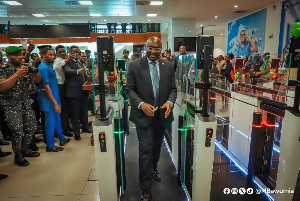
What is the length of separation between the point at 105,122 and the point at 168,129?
2118 millimetres

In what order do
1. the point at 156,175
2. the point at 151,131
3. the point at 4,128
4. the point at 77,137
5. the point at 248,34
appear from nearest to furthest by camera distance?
1. the point at 151,131
2. the point at 156,175
3. the point at 77,137
4. the point at 4,128
5. the point at 248,34

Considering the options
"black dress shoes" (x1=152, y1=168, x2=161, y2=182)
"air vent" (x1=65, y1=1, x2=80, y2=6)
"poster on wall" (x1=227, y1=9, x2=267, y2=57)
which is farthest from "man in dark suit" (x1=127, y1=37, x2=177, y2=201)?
"poster on wall" (x1=227, y1=9, x2=267, y2=57)

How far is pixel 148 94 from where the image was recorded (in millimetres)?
2104

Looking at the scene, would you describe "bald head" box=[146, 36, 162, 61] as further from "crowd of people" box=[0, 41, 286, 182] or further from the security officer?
the security officer

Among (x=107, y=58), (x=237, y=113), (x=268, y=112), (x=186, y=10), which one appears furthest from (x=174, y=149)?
(x=186, y=10)

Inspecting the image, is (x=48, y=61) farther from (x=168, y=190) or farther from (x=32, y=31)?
(x=32, y=31)

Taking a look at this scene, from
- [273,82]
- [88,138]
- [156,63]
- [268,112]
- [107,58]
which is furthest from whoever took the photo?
[88,138]

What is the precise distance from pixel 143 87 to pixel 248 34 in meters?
9.62

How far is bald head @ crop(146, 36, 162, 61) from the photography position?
6.68ft

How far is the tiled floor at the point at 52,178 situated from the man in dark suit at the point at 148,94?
27.2 inches

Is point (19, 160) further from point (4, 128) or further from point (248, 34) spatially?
point (248, 34)

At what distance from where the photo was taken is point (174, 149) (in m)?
2.94

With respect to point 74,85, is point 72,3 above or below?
above

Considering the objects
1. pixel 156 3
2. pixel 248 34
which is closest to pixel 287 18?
pixel 248 34
